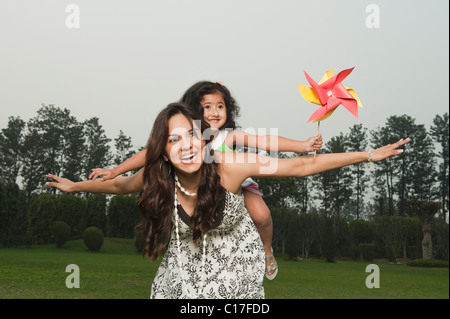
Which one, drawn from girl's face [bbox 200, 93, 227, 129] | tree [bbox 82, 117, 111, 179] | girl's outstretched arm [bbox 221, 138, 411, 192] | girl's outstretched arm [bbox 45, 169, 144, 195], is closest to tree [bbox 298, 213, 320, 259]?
tree [bbox 82, 117, 111, 179]

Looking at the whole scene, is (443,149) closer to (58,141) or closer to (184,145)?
(58,141)

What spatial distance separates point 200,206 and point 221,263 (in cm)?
44

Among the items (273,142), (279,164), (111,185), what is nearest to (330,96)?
(279,164)

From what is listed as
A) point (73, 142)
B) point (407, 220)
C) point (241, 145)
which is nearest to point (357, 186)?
point (407, 220)

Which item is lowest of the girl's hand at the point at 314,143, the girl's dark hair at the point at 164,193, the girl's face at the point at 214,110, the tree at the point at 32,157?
the girl's dark hair at the point at 164,193

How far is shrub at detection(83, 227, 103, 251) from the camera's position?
29266 millimetres

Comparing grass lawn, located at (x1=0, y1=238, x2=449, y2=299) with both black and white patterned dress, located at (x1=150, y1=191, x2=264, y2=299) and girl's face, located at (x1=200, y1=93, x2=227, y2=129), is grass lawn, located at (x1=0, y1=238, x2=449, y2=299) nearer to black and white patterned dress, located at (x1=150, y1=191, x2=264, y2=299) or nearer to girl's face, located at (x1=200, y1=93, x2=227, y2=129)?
girl's face, located at (x1=200, y1=93, x2=227, y2=129)

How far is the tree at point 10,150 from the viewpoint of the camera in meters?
35.1

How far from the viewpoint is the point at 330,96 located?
135 inches

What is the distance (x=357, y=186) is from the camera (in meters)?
46.6

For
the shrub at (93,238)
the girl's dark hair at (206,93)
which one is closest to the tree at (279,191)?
the shrub at (93,238)

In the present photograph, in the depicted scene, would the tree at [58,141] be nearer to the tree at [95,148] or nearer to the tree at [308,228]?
the tree at [95,148]

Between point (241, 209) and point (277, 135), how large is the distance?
1293mm
